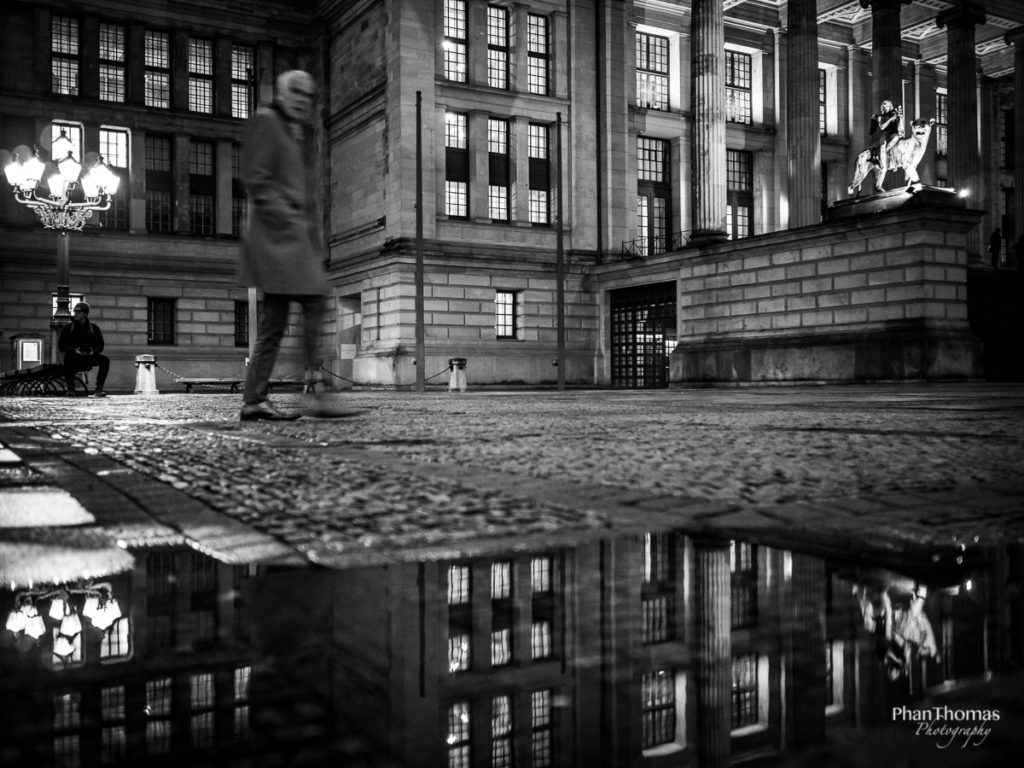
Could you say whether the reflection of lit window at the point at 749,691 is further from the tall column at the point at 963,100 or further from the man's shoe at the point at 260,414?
the tall column at the point at 963,100

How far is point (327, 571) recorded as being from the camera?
56.0 inches

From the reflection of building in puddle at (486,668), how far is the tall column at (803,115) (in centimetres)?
3284

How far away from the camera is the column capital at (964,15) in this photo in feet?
119

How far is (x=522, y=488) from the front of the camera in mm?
2445

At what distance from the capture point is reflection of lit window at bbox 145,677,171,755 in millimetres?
739

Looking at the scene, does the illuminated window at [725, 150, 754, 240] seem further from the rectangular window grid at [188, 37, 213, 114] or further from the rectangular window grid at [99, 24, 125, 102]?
the rectangular window grid at [99, 24, 125, 102]

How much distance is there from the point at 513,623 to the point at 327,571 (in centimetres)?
40

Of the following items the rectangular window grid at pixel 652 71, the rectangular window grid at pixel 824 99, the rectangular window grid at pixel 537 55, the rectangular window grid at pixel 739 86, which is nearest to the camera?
the rectangular window grid at pixel 537 55

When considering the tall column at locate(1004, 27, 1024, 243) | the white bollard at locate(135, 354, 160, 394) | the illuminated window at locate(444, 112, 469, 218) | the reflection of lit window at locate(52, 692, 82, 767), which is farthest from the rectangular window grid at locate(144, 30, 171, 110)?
the reflection of lit window at locate(52, 692, 82, 767)

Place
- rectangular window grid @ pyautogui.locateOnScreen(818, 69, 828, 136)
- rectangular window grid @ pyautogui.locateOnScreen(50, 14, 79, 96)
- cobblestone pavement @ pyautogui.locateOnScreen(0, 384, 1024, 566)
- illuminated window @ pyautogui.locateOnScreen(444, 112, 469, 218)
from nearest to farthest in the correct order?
cobblestone pavement @ pyautogui.locateOnScreen(0, 384, 1024, 566), illuminated window @ pyautogui.locateOnScreen(444, 112, 469, 218), rectangular window grid @ pyautogui.locateOnScreen(50, 14, 79, 96), rectangular window grid @ pyautogui.locateOnScreen(818, 69, 828, 136)

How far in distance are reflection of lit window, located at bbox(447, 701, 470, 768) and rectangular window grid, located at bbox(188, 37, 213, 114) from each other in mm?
38229

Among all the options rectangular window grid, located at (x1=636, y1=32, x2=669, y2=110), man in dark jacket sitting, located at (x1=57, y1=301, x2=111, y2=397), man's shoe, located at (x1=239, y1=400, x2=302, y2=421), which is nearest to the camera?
man's shoe, located at (x1=239, y1=400, x2=302, y2=421)

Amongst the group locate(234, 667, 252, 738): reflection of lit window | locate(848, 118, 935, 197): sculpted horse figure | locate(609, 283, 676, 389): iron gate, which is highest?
locate(848, 118, 935, 197): sculpted horse figure

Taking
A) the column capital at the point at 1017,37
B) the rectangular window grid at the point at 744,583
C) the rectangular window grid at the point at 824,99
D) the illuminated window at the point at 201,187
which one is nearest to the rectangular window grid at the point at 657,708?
the rectangular window grid at the point at 744,583
